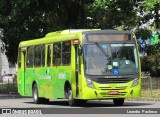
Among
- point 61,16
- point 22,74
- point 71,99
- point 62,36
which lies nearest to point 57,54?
point 62,36

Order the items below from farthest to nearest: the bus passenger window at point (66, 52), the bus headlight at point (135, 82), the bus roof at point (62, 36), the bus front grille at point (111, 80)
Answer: the bus passenger window at point (66, 52), the bus roof at point (62, 36), the bus headlight at point (135, 82), the bus front grille at point (111, 80)

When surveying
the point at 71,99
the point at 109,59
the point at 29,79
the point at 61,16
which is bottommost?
the point at 71,99

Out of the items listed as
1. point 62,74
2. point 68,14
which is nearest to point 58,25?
point 68,14

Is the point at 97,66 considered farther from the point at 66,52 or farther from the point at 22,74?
the point at 22,74

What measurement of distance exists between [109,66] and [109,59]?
11.4 inches

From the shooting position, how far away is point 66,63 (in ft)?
80.7

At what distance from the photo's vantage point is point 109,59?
76.8ft

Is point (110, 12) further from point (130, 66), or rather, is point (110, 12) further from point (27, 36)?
point (130, 66)

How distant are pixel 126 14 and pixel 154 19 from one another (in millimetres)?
2082

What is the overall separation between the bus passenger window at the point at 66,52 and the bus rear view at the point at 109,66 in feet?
3.60

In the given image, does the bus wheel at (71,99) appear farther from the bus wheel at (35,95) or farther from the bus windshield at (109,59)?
the bus wheel at (35,95)

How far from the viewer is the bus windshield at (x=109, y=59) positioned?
23234mm

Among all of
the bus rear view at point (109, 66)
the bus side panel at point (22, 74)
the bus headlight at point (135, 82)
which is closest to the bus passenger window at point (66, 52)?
the bus rear view at point (109, 66)

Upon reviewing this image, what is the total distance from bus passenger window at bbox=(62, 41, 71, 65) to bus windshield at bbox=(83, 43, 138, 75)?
1.13 m
